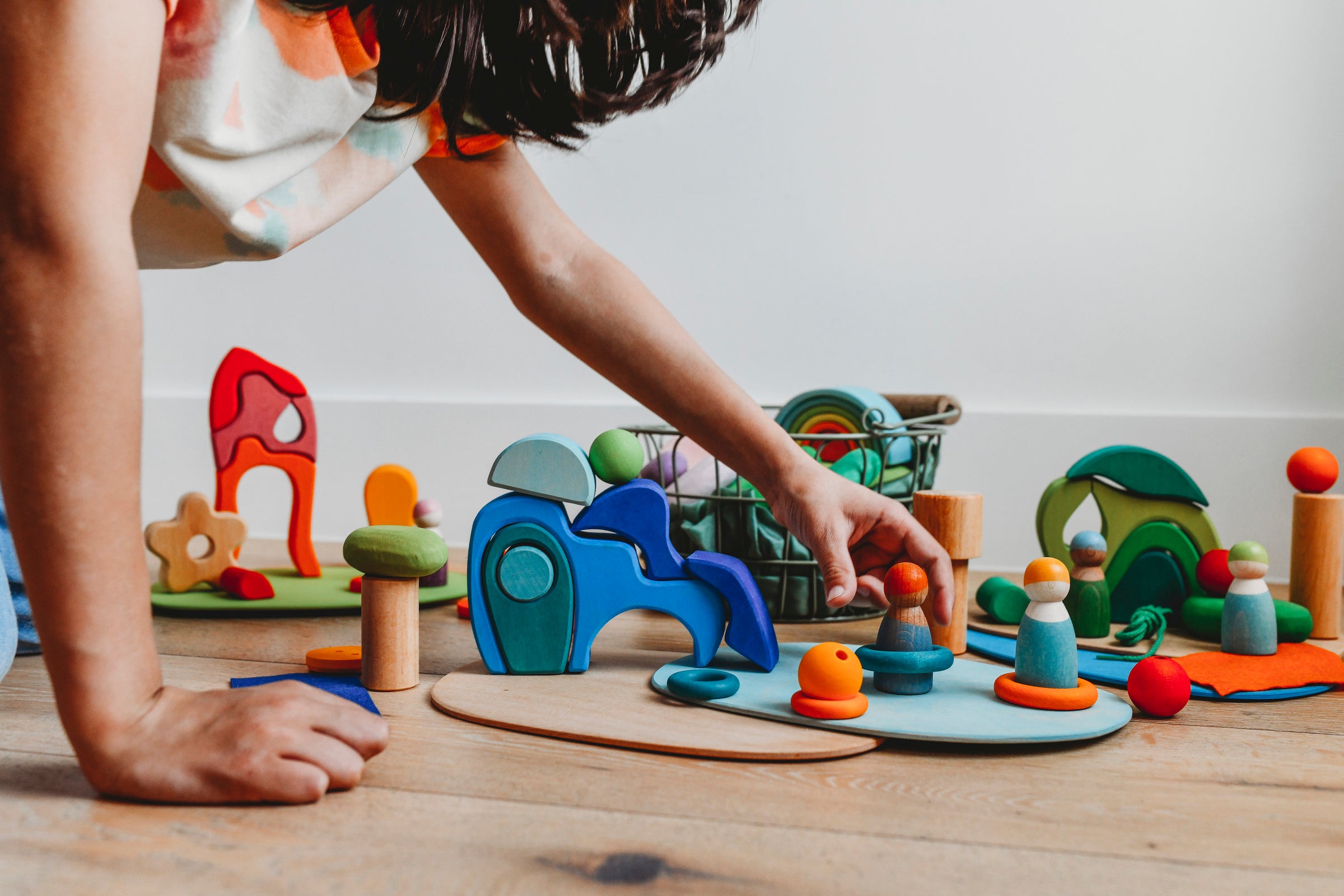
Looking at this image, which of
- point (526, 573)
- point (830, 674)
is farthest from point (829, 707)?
point (526, 573)

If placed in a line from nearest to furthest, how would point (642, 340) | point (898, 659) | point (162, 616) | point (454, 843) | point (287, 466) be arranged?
1. point (454, 843)
2. point (898, 659)
3. point (642, 340)
4. point (162, 616)
5. point (287, 466)

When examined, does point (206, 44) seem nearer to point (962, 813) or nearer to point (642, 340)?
point (642, 340)

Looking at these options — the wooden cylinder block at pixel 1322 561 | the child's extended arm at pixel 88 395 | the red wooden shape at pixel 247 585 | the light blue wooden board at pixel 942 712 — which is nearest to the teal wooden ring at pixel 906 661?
the light blue wooden board at pixel 942 712

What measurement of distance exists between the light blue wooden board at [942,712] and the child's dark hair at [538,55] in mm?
401

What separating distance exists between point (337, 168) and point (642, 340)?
246 mm

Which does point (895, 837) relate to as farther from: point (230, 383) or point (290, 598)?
point (230, 383)

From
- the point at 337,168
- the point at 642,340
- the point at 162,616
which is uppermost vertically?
the point at 337,168

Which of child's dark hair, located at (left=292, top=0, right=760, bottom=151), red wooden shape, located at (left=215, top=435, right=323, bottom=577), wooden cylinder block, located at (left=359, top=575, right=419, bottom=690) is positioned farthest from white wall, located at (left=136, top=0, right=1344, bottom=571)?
wooden cylinder block, located at (left=359, top=575, right=419, bottom=690)

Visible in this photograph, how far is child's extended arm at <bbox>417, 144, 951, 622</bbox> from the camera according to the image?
70 cm

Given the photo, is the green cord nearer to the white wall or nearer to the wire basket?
the wire basket

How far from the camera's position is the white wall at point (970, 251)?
4.33 ft

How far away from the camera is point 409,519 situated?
1.09 meters

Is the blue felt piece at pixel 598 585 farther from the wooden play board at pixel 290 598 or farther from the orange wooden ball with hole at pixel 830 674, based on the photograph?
the wooden play board at pixel 290 598

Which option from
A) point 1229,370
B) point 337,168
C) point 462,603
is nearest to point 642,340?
point 337,168
